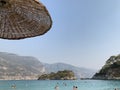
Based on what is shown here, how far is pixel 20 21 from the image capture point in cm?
384

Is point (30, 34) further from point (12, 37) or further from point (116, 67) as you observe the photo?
point (116, 67)

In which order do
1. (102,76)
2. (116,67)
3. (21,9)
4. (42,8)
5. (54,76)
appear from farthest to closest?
(54,76)
(102,76)
(116,67)
(21,9)
(42,8)

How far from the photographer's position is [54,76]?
187m

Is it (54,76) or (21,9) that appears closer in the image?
(21,9)

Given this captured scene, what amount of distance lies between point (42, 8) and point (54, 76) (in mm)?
184903

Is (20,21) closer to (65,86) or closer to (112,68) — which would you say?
(65,86)

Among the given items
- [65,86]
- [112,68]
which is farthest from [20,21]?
[112,68]

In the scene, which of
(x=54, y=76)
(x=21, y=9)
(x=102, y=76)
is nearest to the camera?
(x=21, y=9)

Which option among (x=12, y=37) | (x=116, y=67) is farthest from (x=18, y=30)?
(x=116, y=67)

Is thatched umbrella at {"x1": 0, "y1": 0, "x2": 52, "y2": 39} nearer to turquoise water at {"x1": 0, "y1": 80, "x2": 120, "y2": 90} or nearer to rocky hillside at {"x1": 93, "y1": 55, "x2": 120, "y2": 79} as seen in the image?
turquoise water at {"x1": 0, "y1": 80, "x2": 120, "y2": 90}

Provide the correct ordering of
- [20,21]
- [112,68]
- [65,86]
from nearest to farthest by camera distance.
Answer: [20,21] < [65,86] < [112,68]

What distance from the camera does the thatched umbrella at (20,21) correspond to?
362cm

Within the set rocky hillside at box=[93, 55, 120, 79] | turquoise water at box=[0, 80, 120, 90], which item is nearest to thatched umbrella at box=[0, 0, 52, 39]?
turquoise water at box=[0, 80, 120, 90]

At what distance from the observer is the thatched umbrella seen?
3.62 meters
